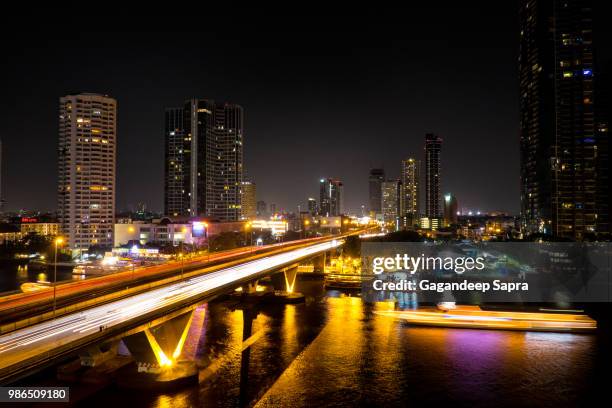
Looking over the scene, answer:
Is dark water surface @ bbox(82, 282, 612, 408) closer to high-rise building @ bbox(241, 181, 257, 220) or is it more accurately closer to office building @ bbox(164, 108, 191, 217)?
office building @ bbox(164, 108, 191, 217)

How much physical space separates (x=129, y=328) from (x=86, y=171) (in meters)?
73.5

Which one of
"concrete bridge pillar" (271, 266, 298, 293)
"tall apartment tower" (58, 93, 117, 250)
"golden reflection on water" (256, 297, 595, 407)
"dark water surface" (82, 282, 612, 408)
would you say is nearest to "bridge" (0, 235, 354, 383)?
"dark water surface" (82, 282, 612, 408)

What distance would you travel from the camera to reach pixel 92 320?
1353 cm

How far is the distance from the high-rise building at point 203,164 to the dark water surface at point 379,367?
275ft

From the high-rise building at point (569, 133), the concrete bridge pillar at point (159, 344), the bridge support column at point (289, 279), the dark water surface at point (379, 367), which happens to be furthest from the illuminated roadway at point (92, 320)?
the high-rise building at point (569, 133)

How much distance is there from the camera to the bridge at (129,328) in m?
10.6

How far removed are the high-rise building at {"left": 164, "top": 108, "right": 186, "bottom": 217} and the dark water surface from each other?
8471 cm

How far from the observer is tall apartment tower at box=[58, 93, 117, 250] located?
76.9 m

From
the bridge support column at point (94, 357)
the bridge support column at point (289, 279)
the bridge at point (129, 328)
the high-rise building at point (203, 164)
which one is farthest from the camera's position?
the high-rise building at point (203, 164)

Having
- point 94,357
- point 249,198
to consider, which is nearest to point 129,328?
point 94,357

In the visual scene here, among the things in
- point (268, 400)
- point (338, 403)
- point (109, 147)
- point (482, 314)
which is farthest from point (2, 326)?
point (109, 147)

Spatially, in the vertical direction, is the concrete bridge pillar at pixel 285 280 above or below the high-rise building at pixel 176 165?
below

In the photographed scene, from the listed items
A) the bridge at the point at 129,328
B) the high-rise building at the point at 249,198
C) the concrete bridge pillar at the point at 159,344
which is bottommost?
the concrete bridge pillar at the point at 159,344

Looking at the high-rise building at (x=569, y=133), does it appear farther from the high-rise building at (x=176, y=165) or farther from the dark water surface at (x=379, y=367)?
the high-rise building at (x=176, y=165)
